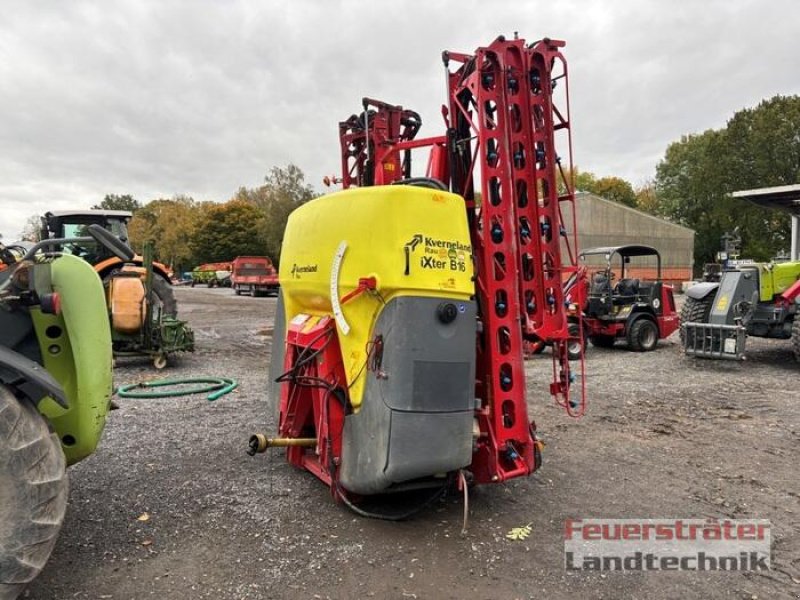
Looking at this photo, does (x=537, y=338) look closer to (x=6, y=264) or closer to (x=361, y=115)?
(x=361, y=115)

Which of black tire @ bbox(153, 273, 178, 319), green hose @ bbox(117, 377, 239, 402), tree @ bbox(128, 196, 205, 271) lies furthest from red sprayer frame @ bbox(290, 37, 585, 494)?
tree @ bbox(128, 196, 205, 271)

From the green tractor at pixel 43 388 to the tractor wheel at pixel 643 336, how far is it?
32.7ft

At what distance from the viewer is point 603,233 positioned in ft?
113

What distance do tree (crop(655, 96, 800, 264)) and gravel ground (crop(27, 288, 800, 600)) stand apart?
122ft

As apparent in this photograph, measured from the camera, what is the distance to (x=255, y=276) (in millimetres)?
31438

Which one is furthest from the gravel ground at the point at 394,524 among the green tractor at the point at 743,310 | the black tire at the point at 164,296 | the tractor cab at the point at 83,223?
the tractor cab at the point at 83,223

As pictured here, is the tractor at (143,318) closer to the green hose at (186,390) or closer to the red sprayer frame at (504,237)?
the green hose at (186,390)

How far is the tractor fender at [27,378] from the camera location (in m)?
2.49

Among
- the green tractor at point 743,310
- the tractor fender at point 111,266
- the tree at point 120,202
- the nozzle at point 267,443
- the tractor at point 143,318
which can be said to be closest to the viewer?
the nozzle at point 267,443

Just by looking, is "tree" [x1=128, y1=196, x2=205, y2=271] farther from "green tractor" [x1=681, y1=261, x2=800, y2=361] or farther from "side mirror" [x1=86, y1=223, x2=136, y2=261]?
"side mirror" [x1=86, y1=223, x2=136, y2=261]

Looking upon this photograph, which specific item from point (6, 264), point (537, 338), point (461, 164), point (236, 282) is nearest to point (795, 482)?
point (537, 338)

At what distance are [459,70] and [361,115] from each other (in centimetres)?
138

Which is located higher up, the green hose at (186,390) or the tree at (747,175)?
the tree at (747,175)

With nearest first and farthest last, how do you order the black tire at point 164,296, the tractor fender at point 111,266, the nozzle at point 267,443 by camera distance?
the nozzle at point 267,443 → the black tire at point 164,296 → the tractor fender at point 111,266
